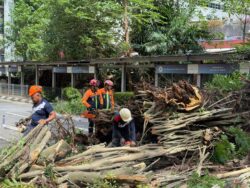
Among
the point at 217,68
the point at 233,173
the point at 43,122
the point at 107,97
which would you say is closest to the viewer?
the point at 233,173

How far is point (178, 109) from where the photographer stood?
833 centimetres

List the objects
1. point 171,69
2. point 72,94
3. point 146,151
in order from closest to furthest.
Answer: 1. point 146,151
2. point 171,69
3. point 72,94

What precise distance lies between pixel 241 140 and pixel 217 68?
11.1 m

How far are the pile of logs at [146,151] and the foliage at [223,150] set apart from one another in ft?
0.41

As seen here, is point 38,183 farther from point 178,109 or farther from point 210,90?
point 210,90

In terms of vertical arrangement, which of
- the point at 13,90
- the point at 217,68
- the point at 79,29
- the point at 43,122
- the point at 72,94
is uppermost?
the point at 79,29

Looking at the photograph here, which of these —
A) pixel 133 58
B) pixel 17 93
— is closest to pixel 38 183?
pixel 133 58

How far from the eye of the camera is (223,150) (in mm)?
8062

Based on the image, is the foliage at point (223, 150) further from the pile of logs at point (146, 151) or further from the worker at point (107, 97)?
the worker at point (107, 97)

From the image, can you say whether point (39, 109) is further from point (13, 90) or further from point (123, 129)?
point (13, 90)

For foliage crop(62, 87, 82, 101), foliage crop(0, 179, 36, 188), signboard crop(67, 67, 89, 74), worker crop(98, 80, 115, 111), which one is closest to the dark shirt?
foliage crop(0, 179, 36, 188)

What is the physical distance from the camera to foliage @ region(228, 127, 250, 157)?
8289mm

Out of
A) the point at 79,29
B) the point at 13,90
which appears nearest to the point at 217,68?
the point at 79,29

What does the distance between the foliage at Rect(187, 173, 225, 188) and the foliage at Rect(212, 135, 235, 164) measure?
1106 mm
